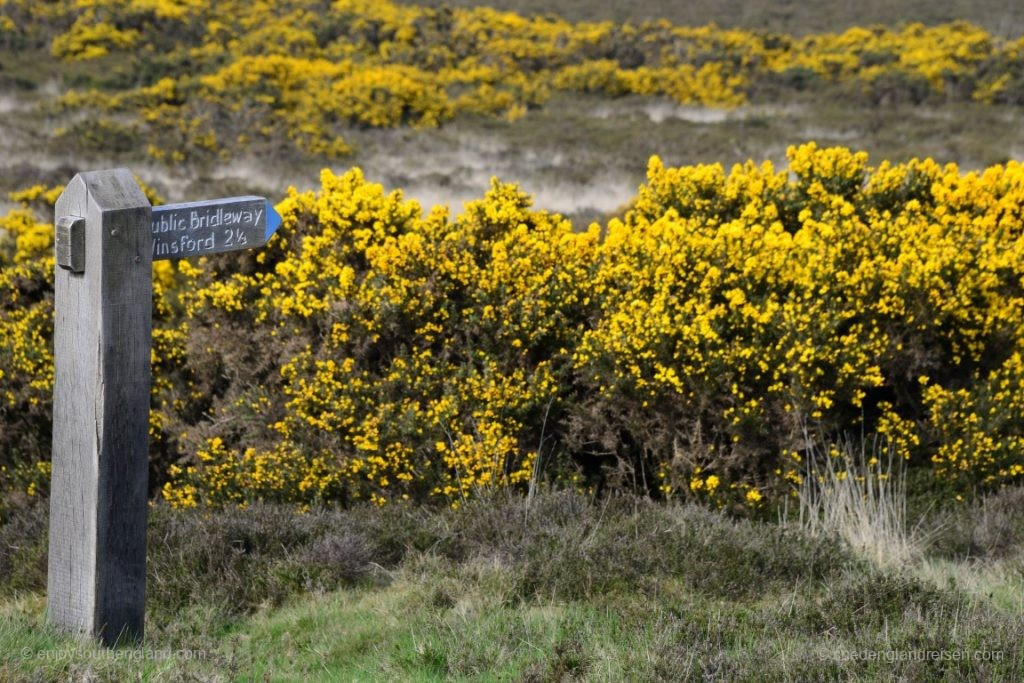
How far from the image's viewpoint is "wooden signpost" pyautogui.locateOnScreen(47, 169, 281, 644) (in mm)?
3695

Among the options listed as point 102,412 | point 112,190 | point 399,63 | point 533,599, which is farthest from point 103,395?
point 399,63

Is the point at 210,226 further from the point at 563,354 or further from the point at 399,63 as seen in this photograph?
the point at 399,63

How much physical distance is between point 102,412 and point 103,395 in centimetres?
6

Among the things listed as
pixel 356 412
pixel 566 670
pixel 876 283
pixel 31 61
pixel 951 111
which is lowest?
pixel 566 670

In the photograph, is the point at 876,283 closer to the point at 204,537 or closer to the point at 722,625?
the point at 722,625

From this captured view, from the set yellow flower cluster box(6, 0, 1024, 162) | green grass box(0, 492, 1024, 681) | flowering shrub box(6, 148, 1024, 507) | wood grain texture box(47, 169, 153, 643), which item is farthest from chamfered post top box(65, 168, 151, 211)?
yellow flower cluster box(6, 0, 1024, 162)

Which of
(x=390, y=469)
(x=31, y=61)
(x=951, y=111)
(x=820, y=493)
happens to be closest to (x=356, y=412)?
(x=390, y=469)

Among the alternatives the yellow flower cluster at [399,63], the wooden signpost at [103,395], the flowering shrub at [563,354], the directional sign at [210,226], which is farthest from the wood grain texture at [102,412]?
the yellow flower cluster at [399,63]

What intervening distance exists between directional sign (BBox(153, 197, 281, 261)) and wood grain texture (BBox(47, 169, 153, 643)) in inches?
4.3

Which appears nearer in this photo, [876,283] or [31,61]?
[876,283]

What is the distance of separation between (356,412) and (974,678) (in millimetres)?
3898

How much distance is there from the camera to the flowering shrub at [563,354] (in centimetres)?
625

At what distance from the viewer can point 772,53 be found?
32.8 meters

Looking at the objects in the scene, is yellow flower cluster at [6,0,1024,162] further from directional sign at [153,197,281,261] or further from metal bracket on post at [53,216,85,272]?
metal bracket on post at [53,216,85,272]
